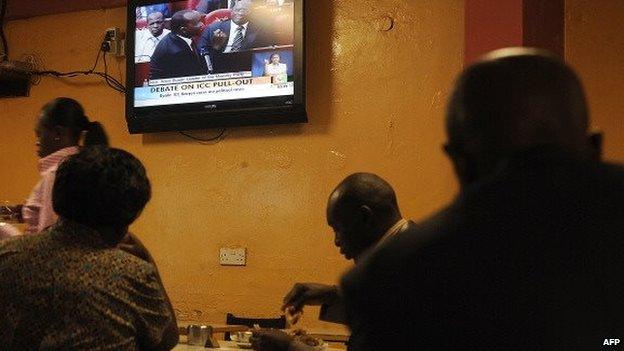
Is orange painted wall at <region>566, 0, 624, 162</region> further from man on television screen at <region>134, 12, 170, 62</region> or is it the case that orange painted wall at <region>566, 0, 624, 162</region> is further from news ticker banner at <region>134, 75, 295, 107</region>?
man on television screen at <region>134, 12, 170, 62</region>

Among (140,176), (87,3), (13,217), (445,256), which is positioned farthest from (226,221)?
(445,256)

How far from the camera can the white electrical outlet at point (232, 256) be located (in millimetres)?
4531

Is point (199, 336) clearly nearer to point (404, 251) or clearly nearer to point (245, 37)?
point (245, 37)

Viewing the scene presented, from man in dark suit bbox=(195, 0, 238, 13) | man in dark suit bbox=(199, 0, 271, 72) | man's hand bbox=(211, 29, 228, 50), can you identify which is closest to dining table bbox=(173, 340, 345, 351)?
man in dark suit bbox=(199, 0, 271, 72)

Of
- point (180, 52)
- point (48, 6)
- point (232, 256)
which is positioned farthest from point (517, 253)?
point (48, 6)

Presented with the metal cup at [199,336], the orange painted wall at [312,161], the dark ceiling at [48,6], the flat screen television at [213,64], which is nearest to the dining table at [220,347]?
the metal cup at [199,336]

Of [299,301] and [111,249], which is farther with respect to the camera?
[299,301]

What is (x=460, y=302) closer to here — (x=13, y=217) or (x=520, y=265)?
(x=520, y=265)

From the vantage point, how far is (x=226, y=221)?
15.2 feet

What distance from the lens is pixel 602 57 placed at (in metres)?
3.91

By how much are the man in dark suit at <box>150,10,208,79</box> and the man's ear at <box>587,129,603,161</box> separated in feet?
12.7

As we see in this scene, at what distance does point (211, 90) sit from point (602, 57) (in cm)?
226

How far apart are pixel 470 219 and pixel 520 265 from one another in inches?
2.7

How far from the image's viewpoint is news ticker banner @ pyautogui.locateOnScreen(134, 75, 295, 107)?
4395 mm
